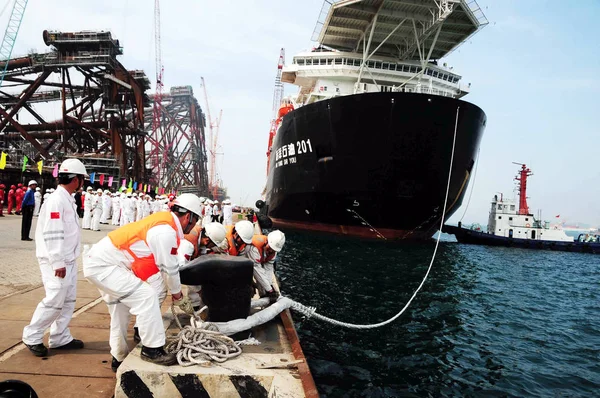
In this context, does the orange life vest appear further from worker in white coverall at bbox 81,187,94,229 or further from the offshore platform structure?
the offshore platform structure

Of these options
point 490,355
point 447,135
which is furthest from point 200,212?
point 447,135

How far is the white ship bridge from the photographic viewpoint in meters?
20.0

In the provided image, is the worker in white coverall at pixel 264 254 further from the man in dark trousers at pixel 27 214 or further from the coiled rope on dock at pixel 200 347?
the man in dark trousers at pixel 27 214

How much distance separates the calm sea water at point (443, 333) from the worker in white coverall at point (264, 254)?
47.9 inches

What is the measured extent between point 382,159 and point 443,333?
11763mm

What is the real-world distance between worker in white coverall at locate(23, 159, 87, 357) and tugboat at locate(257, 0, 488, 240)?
611 inches

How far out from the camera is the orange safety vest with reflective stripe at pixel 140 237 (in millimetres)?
3229

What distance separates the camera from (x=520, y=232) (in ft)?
117

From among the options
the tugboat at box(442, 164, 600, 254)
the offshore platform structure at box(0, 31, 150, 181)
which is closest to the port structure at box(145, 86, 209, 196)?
the offshore platform structure at box(0, 31, 150, 181)

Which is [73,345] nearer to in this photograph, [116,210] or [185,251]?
[185,251]

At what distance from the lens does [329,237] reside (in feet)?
67.8

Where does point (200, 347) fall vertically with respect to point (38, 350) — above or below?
above

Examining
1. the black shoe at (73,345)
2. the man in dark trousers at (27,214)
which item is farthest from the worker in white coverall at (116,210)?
the black shoe at (73,345)

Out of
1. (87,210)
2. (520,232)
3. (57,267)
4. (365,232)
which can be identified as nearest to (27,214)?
(87,210)
